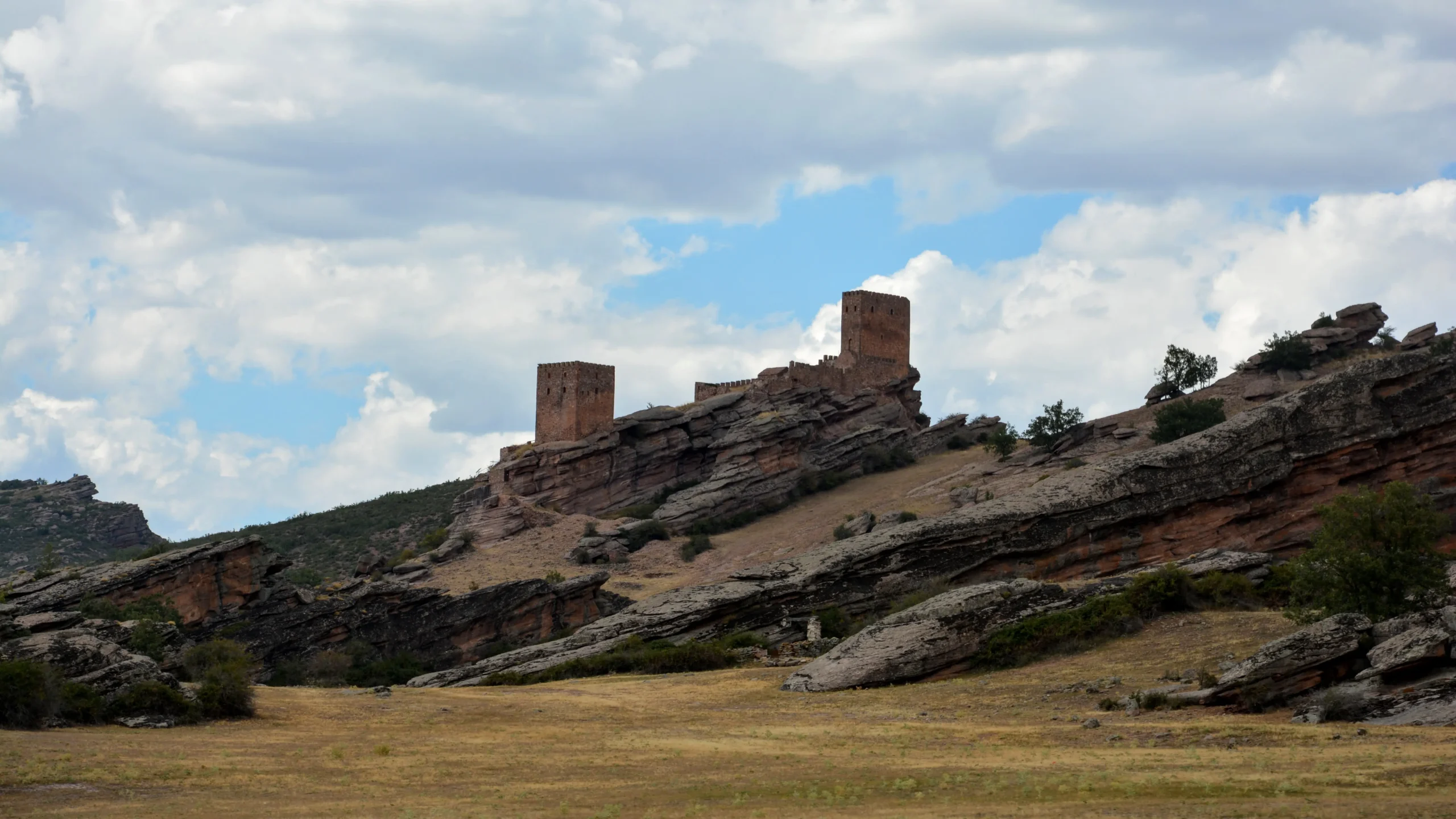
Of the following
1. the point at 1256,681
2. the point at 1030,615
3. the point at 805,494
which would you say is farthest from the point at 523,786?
the point at 805,494

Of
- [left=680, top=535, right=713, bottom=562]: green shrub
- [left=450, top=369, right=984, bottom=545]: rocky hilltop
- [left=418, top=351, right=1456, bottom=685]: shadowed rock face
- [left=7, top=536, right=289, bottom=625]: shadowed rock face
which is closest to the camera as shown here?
[left=418, top=351, right=1456, bottom=685]: shadowed rock face

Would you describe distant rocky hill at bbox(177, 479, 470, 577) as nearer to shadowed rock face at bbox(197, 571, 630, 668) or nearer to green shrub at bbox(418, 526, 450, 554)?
green shrub at bbox(418, 526, 450, 554)

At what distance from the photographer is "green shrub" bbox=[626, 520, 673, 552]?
64.6 m

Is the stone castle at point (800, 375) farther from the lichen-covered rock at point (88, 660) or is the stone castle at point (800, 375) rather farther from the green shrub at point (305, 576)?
the lichen-covered rock at point (88, 660)

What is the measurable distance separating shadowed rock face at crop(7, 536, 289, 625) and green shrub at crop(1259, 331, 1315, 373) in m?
44.3

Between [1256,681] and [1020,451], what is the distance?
150 feet

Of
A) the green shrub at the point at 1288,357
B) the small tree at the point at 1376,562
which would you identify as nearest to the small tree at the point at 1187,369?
the green shrub at the point at 1288,357

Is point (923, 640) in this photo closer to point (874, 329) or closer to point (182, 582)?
point (182, 582)

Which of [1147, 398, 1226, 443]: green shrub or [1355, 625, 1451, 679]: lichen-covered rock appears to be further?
[1147, 398, 1226, 443]: green shrub

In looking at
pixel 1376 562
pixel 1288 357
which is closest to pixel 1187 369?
pixel 1288 357

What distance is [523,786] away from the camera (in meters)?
21.1

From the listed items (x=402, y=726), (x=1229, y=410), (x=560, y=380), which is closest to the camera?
(x=402, y=726)

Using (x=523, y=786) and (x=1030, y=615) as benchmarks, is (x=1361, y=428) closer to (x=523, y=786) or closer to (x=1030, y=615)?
(x=1030, y=615)

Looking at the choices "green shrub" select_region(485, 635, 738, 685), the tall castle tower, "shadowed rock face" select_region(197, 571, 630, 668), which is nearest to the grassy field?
"green shrub" select_region(485, 635, 738, 685)
